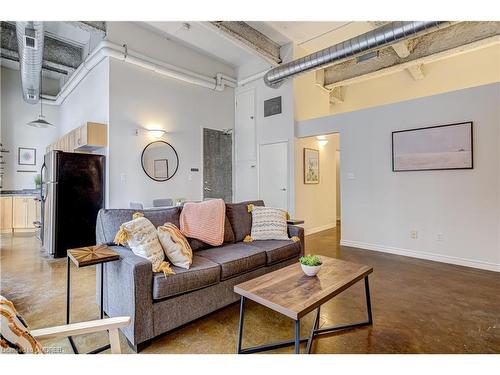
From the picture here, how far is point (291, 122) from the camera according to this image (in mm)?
5223

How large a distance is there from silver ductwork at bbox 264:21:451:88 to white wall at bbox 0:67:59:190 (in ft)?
20.0

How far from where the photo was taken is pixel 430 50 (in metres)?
4.22

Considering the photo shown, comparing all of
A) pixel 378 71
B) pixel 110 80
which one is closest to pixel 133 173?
pixel 110 80

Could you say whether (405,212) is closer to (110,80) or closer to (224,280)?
(224,280)

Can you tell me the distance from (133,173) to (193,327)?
3288 millimetres

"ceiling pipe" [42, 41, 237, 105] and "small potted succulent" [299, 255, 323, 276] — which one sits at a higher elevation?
"ceiling pipe" [42, 41, 237, 105]

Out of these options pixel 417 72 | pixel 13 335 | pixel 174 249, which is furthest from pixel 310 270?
pixel 417 72

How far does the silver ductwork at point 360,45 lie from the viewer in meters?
3.01

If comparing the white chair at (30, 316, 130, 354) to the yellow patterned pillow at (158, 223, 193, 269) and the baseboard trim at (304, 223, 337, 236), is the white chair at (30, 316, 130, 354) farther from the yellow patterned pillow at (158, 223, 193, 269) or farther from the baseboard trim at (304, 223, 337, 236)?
the baseboard trim at (304, 223, 337, 236)

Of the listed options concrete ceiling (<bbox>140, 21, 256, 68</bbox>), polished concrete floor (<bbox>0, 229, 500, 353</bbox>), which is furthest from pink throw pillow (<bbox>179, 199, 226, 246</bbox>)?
concrete ceiling (<bbox>140, 21, 256, 68</bbox>)

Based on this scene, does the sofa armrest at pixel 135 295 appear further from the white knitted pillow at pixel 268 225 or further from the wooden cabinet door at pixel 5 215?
the wooden cabinet door at pixel 5 215

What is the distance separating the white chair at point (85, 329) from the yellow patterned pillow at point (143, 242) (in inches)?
26.4

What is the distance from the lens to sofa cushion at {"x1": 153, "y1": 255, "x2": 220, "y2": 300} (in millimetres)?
1751
